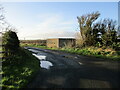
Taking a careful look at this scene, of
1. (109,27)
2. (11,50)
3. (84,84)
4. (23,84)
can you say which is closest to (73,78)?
(84,84)

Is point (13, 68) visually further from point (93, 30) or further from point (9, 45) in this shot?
point (93, 30)

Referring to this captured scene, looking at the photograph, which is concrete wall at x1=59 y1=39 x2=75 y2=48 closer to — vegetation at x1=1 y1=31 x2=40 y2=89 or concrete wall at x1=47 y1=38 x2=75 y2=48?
concrete wall at x1=47 y1=38 x2=75 y2=48

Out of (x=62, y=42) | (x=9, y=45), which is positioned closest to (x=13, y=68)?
(x=9, y=45)

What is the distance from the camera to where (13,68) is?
7062mm

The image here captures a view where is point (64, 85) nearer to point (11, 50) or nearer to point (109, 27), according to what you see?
point (11, 50)

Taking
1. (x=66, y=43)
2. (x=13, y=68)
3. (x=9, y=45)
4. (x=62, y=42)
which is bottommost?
(x=13, y=68)

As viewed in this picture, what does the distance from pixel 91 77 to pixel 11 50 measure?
21.5 ft

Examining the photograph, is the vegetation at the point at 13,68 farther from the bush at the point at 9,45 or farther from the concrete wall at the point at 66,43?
the concrete wall at the point at 66,43

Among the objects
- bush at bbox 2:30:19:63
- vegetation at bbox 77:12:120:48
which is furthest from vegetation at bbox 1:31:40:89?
vegetation at bbox 77:12:120:48

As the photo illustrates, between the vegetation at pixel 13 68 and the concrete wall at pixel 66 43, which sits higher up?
the concrete wall at pixel 66 43

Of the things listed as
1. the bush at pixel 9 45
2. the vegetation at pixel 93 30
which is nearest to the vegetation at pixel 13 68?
the bush at pixel 9 45

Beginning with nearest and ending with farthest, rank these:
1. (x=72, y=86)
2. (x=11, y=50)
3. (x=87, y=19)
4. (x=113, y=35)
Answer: (x=72, y=86)
(x=11, y=50)
(x=113, y=35)
(x=87, y=19)

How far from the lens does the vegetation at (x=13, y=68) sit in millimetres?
5324

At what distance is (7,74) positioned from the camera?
20.5 feet
